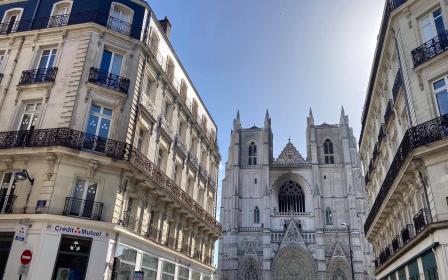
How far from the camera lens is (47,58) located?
50.0 ft

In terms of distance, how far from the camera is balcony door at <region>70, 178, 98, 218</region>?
40.4 feet

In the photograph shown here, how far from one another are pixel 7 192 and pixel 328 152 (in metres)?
51.0

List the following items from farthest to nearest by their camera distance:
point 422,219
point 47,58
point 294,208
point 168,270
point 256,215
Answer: point 294,208, point 256,215, point 168,270, point 47,58, point 422,219

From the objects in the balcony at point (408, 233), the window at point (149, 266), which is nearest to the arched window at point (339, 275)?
the balcony at point (408, 233)

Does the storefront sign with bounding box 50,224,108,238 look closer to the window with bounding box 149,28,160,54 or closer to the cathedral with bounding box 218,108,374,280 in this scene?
the window with bounding box 149,28,160,54

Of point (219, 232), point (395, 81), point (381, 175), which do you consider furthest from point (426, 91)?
point (219, 232)

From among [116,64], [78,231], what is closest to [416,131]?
[78,231]

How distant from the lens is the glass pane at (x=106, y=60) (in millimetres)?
14781

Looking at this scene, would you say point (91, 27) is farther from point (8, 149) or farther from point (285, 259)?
point (285, 259)

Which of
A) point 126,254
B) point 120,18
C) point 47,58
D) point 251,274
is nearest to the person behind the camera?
point 126,254

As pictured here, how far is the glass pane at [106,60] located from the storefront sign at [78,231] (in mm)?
6246

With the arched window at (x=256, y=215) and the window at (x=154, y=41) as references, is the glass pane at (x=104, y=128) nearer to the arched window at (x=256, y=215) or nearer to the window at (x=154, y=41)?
the window at (x=154, y=41)

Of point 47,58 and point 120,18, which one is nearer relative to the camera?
point 47,58

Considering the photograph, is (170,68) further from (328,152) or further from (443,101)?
(328,152)
